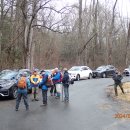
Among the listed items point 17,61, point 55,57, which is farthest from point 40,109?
point 55,57

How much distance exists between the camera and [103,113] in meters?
14.8

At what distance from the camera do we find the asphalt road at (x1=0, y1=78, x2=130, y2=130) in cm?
1170

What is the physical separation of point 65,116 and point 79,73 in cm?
2499

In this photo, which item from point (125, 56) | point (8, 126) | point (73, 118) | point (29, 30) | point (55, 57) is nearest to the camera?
point (8, 126)

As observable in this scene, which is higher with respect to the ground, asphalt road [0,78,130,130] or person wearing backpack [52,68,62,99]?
person wearing backpack [52,68,62,99]

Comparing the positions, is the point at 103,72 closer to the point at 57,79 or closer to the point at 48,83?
the point at 57,79

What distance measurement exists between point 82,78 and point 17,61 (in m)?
8.78

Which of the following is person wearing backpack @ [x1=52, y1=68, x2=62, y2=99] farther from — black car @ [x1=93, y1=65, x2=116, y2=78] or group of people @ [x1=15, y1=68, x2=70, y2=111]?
black car @ [x1=93, y1=65, x2=116, y2=78]

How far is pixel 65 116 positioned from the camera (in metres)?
13.9

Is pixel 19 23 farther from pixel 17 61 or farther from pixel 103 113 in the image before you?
pixel 103 113

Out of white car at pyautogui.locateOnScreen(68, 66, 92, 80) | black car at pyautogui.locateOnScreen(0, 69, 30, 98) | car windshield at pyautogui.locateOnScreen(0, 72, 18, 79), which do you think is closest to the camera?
black car at pyautogui.locateOnScreen(0, 69, 30, 98)

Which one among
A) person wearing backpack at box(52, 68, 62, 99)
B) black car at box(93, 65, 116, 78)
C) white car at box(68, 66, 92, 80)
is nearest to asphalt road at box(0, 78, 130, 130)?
person wearing backpack at box(52, 68, 62, 99)

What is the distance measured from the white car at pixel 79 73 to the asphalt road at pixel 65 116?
18765 mm

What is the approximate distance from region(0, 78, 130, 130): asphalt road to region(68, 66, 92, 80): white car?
1876 centimetres
